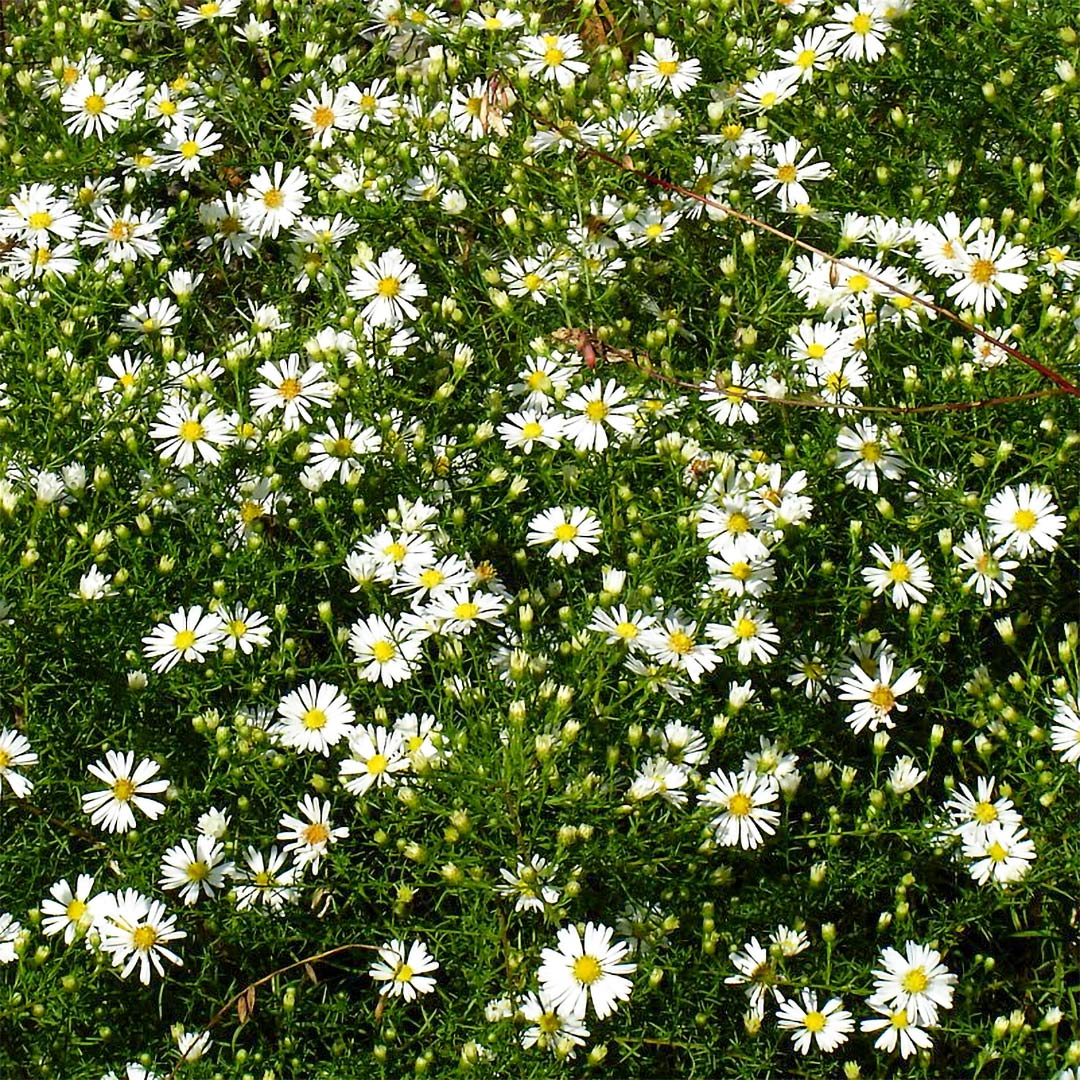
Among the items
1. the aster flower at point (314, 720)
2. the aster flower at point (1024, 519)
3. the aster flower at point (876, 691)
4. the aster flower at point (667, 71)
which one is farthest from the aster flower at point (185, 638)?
the aster flower at point (667, 71)

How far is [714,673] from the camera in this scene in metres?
2.96

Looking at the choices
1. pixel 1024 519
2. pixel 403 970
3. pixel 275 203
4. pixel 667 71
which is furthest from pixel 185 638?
pixel 667 71

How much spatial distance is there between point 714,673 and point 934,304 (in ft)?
3.36

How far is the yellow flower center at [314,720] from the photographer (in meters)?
2.85

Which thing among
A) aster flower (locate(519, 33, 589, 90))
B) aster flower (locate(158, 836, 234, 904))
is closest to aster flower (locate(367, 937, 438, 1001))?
aster flower (locate(158, 836, 234, 904))

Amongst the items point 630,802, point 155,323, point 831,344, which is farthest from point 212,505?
point 831,344

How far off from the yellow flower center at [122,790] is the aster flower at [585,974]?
0.90 metres

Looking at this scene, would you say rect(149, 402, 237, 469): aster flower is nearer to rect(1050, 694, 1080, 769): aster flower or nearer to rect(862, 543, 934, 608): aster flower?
rect(862, 543, 934, 608): aster flower

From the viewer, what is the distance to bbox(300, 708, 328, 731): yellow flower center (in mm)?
2848

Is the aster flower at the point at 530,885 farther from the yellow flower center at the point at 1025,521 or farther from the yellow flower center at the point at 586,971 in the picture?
the yellow flower center at the point at 1025,521

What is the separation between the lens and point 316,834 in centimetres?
274

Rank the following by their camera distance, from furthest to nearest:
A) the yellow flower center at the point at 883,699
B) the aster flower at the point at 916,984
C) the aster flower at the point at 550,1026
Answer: the yellow flower center at the point at 883,699, the aster flower at the point at 916,984, the aster flower at the point at 550,1026

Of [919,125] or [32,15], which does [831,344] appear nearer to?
[919,125]

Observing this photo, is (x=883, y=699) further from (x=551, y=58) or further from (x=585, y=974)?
(x=551, y=58)
